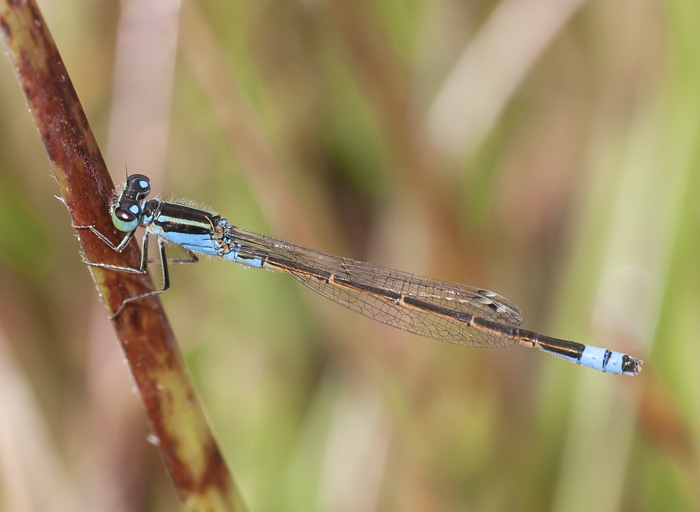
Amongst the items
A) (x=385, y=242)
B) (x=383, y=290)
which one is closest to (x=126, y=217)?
(x=383, y=290)

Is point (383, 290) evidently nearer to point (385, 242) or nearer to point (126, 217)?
point (385, 242)

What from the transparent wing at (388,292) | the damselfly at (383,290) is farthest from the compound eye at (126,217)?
the transparent wing at (388,292)

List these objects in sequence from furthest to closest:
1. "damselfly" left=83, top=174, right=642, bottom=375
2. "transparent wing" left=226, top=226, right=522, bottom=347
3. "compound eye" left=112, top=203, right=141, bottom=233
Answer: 1. "transparent wing" left=226, top=226, right=522, bottom=347
2. "damselfly" left=83, top=174, right=642, bottom=375
3. "compound eye" left=112, top=203, right=141, bottom=233

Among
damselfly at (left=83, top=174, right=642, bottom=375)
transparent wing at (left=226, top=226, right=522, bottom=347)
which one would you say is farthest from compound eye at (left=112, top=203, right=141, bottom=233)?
transparent wing at (left=226, top=226, right=522, bottom=347)

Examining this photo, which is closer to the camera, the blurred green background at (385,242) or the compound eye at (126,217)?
the compound eye at (126,217)

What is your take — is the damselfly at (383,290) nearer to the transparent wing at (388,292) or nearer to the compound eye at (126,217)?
the transparent wing at (388,292)

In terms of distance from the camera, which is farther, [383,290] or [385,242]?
[385,242]

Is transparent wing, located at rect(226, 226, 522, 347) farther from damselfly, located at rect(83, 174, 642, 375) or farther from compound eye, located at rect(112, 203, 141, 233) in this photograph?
compound eye, located at rect(112, 203, 141, 233)

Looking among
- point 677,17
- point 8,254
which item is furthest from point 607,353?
point 8,254
